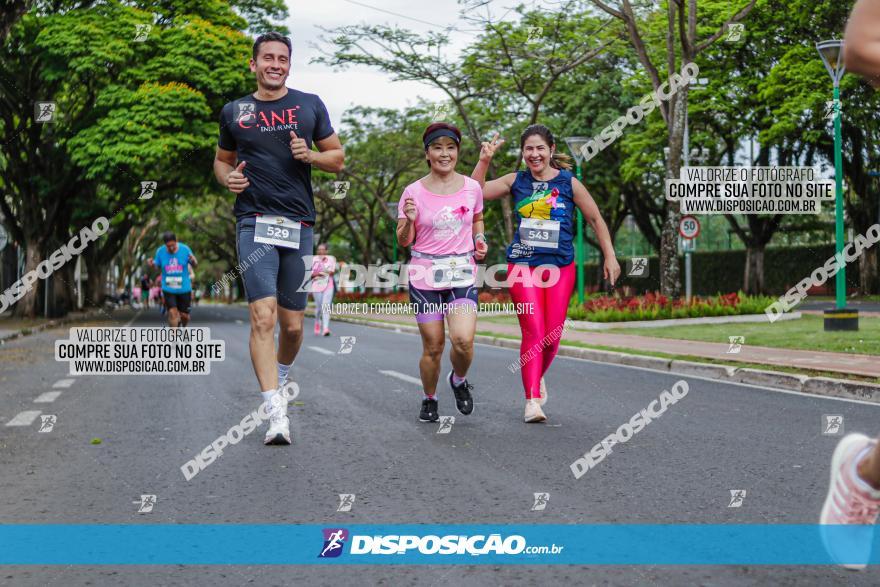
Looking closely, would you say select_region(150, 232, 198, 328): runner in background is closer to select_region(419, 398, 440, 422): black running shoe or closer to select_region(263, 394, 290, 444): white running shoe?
select_region(419, 398, 440, 422): black running shoe

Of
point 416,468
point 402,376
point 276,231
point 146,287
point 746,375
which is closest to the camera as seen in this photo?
point 416,468

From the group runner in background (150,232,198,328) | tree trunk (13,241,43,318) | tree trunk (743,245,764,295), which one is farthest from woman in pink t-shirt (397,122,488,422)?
tree trunk (743,245,764,295)

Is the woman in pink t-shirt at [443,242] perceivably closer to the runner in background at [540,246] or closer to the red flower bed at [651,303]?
the runner in background at [540,246]

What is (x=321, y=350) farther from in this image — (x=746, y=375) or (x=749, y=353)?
(x=746, y=375)

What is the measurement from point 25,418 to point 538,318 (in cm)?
394

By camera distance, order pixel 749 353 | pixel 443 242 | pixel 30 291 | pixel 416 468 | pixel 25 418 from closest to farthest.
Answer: pixel 416 468, pixel 443 242, pixel 25 418, pixel 749 353, pixel 30 291

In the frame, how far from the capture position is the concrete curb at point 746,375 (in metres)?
8.44

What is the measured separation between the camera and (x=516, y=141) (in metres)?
37.8

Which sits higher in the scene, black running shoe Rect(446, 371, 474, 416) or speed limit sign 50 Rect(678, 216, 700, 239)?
speed limit sign 50 Rect(678, 216, 700, 239)

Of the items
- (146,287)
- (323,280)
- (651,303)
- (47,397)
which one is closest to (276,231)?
(47,397)

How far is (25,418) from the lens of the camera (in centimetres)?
721

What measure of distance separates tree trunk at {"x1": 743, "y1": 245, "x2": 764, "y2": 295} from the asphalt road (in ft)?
95.4

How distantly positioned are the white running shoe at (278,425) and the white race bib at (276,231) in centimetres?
93

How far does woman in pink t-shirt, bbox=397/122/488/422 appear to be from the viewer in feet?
20.8
